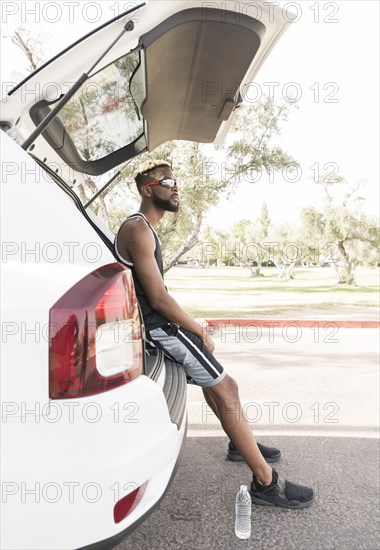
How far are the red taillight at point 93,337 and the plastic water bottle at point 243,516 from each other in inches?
48.8

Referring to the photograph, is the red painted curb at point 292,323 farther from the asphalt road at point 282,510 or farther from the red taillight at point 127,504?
the red taillight at point 127,504

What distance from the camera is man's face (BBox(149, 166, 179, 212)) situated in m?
2.80

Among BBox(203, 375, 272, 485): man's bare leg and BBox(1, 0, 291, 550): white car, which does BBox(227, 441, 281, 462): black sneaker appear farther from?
BBox(1, 0, 291, 550): white car

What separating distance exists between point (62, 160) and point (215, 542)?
220 centimetres

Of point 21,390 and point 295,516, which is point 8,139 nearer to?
point 21,390

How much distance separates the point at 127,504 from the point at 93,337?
501 mm

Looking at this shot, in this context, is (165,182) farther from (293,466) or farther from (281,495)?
(293,466)

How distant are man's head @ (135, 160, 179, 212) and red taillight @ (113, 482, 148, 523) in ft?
5.77

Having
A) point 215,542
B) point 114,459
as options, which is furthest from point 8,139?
point 215,542

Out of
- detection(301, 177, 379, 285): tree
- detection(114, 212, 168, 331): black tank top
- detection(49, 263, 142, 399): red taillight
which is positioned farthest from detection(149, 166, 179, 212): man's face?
detection(301, 177, 379, 285): tree

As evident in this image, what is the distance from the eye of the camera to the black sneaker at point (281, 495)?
253 cm

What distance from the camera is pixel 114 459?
133 cm

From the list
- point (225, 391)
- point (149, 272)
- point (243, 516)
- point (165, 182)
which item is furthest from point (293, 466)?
point (165, 182)

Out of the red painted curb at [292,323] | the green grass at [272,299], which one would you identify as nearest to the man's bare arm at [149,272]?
the red painted curb at [292,323]
